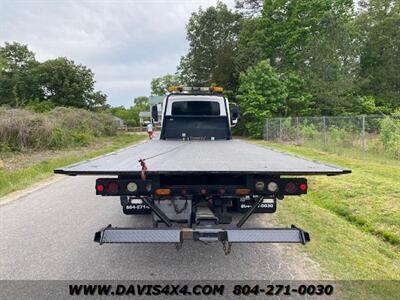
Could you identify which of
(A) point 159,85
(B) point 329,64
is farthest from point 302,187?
(A) point 159,85

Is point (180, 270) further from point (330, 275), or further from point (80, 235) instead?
point (80, 235)

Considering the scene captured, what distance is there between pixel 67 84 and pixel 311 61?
2995 centimetres

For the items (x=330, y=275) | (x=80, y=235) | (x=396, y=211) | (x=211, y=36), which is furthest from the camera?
(x=211, y=36)

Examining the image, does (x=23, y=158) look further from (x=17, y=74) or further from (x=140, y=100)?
(x=140, y=100)

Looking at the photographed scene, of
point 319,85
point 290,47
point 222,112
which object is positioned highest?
point 290,47

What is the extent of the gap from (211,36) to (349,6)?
1852 cm

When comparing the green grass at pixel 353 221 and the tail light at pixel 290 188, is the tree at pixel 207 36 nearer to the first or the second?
the green grass at pixel 353 221

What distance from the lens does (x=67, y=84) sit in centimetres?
4666

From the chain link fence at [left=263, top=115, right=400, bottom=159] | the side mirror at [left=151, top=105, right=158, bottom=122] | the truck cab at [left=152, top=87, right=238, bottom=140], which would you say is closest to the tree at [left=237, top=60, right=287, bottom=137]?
the chain link fence at [left=263, top=115, right=400, bottom=159]

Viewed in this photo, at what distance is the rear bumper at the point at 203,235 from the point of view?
3.58 meters

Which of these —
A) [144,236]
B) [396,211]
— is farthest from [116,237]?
[396,211]

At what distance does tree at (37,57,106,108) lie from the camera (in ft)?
153

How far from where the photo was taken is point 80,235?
561 centimetres

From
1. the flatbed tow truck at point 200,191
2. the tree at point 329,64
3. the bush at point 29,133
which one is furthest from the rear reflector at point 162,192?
the tree at point 329,64
